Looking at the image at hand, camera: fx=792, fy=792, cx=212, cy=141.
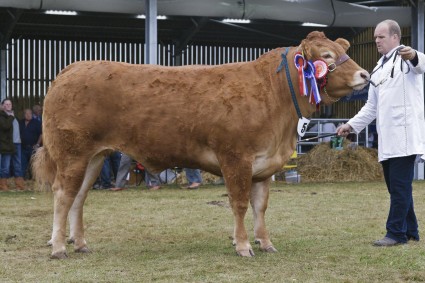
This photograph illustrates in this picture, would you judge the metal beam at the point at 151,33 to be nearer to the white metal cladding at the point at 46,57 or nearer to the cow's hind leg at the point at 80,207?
the white metal cladding at the point at 46,57

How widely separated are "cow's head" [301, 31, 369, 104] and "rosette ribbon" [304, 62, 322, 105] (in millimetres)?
98

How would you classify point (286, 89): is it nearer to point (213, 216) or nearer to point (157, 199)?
point (213, 216)

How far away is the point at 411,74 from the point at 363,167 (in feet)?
41.7

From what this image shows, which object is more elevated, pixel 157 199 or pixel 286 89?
pixel 286 89

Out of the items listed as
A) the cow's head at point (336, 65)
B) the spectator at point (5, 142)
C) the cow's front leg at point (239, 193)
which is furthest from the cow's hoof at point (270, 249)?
the spectator at point (5, 142)

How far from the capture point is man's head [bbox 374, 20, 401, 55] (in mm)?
7832

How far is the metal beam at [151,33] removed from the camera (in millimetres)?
17500

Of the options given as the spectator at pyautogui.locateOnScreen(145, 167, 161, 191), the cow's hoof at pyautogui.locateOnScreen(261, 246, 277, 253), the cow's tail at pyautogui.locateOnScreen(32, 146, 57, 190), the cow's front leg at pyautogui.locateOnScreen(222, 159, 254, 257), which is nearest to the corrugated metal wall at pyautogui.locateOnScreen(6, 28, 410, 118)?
the spectator at pyautogui.locateOnScreen(145, 167, 161, 191)

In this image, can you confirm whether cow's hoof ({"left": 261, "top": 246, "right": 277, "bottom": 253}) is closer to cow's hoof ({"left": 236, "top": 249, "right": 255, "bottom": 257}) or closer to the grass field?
the grass field

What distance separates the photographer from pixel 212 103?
737 cm

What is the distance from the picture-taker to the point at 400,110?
306 inches

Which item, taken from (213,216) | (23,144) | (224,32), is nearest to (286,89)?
(213,216)

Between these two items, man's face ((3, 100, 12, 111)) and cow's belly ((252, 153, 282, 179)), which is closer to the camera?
cow's belly ((252, 153, 282, 179))

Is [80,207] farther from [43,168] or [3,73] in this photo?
[3,73]
